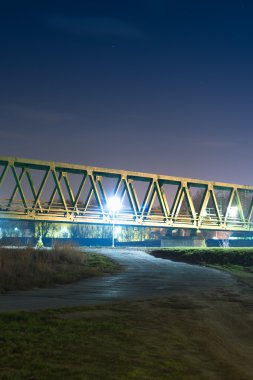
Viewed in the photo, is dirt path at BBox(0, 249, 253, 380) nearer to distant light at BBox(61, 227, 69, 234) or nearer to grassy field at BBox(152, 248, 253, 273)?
grassy field at BBox(152, 248, 253, 273)

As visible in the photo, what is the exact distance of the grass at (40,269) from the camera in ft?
57.0

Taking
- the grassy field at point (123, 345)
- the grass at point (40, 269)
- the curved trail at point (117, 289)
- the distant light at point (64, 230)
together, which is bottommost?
the grassy field at point (123, 345)

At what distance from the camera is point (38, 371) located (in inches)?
249

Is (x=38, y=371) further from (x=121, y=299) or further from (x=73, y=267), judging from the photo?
(x=73, y=267)

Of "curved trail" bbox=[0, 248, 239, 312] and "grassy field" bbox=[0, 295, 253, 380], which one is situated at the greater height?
"curved trail" bbox=[0, 248, 239, 312]

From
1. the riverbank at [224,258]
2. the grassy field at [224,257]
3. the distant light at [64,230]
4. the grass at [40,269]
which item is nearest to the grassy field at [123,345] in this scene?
the grass at [40,269]

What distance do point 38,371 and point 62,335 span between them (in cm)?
185

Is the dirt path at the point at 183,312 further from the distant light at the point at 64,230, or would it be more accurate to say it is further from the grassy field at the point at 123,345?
the distant light at the point at 64,230

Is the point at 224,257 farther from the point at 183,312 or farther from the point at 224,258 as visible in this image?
the point at 183,312

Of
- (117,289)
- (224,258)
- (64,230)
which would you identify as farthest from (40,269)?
(64,230)

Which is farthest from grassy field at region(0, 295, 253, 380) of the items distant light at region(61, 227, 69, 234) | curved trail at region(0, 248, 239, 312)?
distant light at region(61, 227, 69, 234)

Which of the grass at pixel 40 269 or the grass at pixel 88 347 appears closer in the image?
the grass at pixel 88 347

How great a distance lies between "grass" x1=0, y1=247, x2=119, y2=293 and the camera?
17373mm

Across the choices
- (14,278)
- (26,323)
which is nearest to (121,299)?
(26,323)
